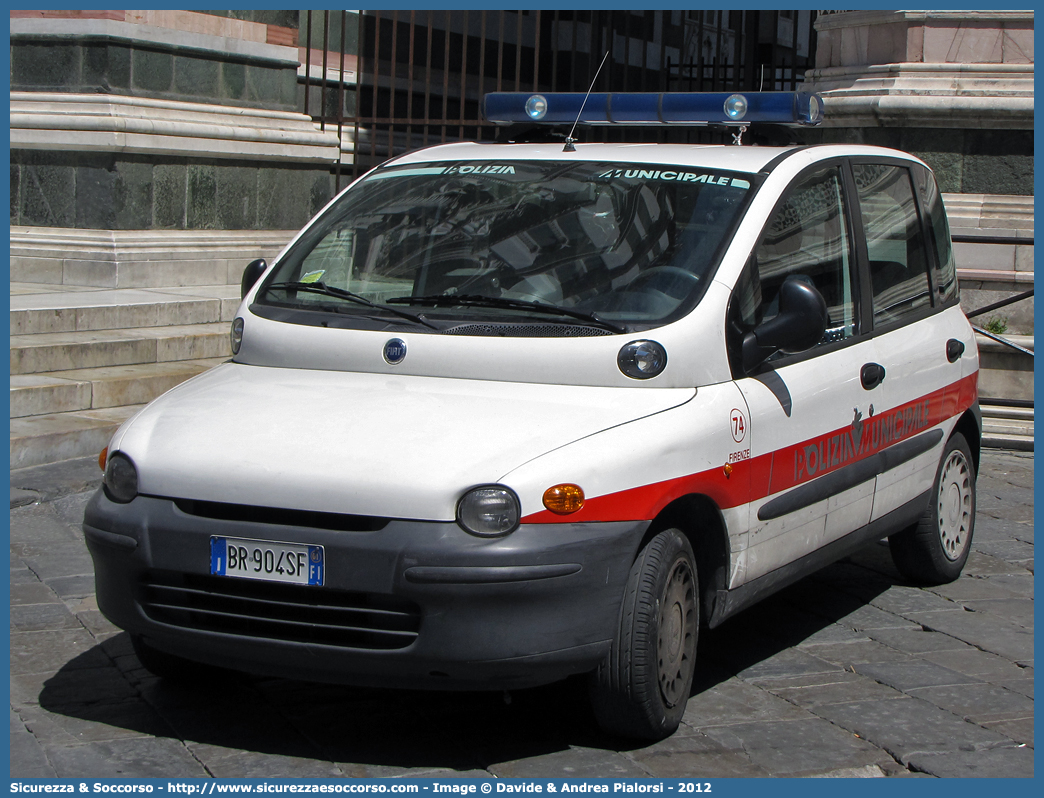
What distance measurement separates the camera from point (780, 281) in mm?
4781

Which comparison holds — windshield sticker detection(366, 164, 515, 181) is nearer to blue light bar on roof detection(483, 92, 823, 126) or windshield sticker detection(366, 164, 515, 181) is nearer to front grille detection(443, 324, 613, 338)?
blue light bar on roof detection(483, 92, 823, 126)

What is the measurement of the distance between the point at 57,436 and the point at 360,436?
437 centimetres

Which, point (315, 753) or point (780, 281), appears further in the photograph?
point (780, 281)


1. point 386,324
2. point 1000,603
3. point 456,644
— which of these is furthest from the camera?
point 1000,603

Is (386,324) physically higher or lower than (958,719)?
higher

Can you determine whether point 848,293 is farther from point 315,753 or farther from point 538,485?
point 315,753

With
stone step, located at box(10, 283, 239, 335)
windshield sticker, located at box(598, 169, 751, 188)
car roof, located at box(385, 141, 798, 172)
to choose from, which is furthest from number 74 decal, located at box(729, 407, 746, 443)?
stone step, located at box(10, 283, 239, 335)

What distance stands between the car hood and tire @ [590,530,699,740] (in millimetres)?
423

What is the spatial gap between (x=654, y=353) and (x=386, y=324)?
3.02ft

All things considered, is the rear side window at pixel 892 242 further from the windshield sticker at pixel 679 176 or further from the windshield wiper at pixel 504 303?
the windshield wiper at pixel 504 303

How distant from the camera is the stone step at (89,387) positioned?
805 centimetres

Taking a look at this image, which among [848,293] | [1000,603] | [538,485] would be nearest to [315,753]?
[538,485]

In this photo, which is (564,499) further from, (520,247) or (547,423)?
(520,247)

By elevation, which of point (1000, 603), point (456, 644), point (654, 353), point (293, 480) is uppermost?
point (654, 353)
